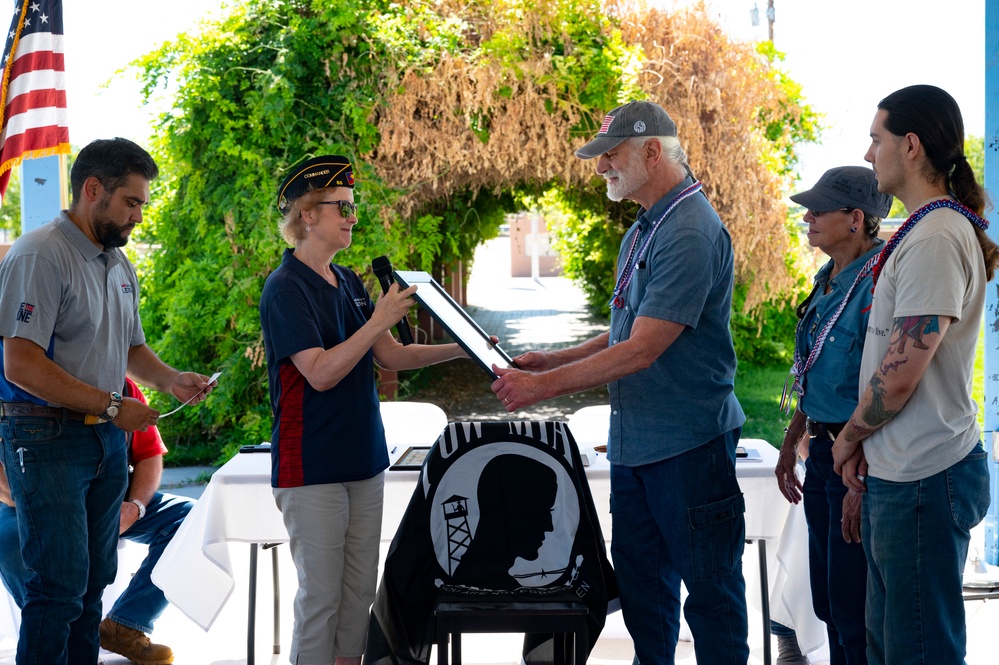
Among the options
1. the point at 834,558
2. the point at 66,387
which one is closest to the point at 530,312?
the point at 834,558

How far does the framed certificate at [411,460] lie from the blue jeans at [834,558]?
146 cm

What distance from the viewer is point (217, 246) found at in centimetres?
734

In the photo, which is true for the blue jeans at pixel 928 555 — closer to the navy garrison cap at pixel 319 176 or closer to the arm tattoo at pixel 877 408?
the arm tattoo at pixel 877 408

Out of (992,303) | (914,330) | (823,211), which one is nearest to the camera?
(914,330)

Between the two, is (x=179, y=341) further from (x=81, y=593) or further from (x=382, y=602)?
(x=382, y=602)

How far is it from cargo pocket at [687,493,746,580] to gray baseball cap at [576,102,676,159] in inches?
44.5

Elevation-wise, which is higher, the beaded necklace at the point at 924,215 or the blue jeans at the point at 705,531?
the beaded necklace at the point at 924,215

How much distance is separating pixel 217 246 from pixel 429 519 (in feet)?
17.0

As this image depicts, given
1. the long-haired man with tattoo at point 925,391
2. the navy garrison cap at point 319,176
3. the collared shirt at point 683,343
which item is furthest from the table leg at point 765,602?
the navy garrison cap at point 319,176

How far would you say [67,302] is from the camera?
285cm

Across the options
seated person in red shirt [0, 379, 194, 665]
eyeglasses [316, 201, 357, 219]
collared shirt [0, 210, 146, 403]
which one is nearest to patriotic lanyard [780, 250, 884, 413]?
eyeglasses [316, 201, 357, 219]

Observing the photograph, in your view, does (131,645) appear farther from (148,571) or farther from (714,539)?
(714,539)

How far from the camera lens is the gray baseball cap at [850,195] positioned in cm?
293

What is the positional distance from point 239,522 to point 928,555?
252 cm
